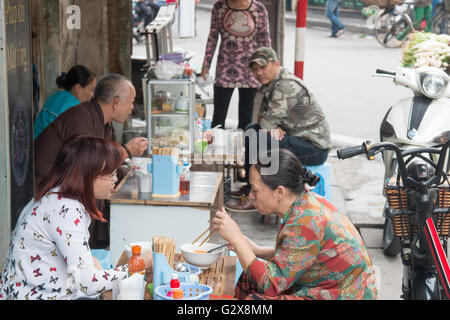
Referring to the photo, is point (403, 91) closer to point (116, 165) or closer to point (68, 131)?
point (68, 131)

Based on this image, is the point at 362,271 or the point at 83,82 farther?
the point at 83,82

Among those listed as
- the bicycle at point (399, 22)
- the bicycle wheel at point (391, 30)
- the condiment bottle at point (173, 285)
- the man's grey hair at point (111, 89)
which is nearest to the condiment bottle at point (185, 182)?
the man's grey hair at point (111, 89)

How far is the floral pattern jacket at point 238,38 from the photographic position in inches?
285

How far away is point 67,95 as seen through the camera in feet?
18.2

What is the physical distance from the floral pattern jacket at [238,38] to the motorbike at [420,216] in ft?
Answer: 11.6

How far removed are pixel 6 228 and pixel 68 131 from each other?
853mm

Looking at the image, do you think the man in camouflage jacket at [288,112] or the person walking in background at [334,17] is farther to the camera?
the person walking in background at [334,17]

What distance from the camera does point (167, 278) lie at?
2992mm

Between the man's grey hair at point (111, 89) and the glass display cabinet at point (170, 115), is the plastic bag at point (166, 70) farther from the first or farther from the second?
the man's grey hair at point (111, 89)

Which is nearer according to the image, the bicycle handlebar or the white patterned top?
the white patterned top

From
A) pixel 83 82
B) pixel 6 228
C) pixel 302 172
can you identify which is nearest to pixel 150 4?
pixel 83 82

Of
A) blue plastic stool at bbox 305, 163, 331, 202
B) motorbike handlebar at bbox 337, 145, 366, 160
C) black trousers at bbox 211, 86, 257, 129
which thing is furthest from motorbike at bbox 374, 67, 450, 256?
black trousers at bbox 211, 86, 257, 129

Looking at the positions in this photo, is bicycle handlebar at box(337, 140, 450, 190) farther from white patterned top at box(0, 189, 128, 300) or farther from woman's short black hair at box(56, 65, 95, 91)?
woman's short black hair at box(56, 65, 95, 91)

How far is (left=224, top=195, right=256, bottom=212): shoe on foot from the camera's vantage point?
21.9 feet
